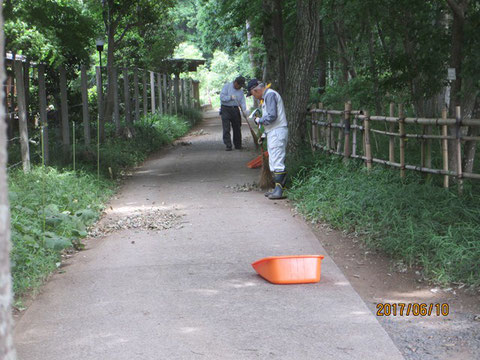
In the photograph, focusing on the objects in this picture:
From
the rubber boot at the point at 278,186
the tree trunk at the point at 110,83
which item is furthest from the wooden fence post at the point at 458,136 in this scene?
the tree trunk at the point at 110,83

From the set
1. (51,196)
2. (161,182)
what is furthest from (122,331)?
(161,182)

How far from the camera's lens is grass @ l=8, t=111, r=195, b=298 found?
632 cm

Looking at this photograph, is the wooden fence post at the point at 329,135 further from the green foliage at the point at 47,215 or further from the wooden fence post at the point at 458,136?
the green foliage at the point at 47,215

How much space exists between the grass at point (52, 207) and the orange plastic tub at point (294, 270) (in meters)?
2.16

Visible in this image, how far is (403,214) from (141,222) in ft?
11.4

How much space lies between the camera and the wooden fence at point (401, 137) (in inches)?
315

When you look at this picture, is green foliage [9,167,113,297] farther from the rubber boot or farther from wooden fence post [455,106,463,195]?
wooden fence post [455,106,463,195]

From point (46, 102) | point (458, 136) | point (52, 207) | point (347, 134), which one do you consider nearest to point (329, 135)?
point (347, 134)

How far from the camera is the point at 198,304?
5.36 metres

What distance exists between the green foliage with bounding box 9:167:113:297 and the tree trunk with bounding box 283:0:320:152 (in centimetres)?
374

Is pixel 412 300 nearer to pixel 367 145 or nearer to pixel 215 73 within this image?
pixel 367 145

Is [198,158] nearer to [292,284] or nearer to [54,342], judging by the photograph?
[292,284]

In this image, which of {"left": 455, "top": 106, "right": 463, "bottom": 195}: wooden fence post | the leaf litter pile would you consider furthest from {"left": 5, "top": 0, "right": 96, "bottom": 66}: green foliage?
{"left": 455, "top": 106, "right": 463, "bottom": 195}: wooden fence post

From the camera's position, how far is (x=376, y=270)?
651cm
